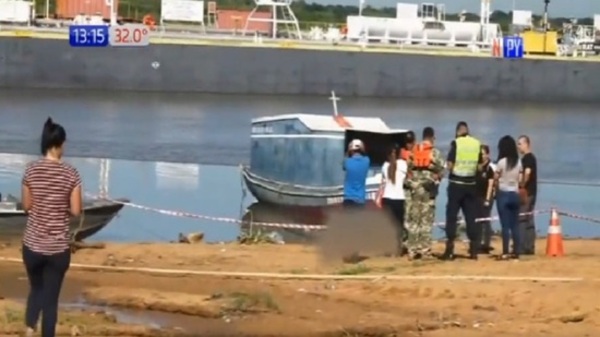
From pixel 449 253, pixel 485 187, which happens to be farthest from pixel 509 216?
pixel 449 253

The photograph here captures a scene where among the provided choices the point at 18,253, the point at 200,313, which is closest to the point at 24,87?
the point at 18,253

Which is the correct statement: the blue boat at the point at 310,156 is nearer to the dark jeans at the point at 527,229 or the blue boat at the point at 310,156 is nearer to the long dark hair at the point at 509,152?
the dark jeans at the point at 527,229

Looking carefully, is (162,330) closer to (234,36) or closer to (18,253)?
(18,253)

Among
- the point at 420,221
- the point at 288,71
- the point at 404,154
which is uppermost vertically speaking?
the point at 288,71

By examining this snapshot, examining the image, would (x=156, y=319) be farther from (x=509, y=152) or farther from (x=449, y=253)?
(x=509, y=152)

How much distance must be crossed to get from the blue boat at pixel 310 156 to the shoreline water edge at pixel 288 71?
4478 centimetres

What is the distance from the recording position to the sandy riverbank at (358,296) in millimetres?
11695

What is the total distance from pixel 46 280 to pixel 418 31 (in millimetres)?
75464

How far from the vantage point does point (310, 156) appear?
26.9m

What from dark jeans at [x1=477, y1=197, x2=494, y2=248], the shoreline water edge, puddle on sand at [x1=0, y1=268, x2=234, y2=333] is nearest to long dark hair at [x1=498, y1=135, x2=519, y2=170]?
dark jeans at [x1=477, y1=197, x2=494, y2=248]

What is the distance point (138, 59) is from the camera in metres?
73.3

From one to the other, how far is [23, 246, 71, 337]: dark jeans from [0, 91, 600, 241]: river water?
38.1 feet

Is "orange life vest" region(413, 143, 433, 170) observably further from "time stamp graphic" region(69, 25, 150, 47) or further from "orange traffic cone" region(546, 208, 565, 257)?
"time stamp graphic" region(69, 25, 150, 47)

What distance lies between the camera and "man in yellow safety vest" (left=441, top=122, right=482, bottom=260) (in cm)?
1540
